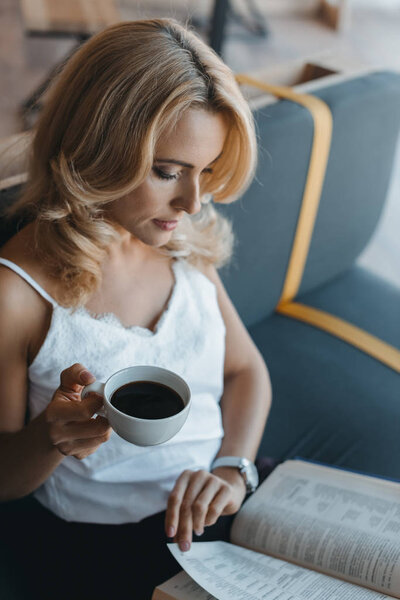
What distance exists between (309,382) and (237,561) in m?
0.67

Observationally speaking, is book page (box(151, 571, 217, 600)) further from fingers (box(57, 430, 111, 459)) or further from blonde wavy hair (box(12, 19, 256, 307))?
blonde wavy hair (box(12, 19, 256, 307))

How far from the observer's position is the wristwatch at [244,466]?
120 centimetres

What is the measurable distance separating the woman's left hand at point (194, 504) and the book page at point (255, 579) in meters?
0.03

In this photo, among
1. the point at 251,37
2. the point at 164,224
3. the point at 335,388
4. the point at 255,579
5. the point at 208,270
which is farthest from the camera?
the point at 251,37

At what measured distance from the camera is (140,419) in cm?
78

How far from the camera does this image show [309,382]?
166 cm

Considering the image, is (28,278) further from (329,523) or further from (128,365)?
(329,523)

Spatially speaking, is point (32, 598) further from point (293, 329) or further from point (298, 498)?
point (293, 329)

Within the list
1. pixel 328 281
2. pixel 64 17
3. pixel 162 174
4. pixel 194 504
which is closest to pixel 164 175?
pixel 162 174

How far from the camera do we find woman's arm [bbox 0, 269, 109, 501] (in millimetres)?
891

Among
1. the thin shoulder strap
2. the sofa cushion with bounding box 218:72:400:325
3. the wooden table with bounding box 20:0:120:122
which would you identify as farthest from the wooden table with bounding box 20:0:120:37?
the thin shoulder strap

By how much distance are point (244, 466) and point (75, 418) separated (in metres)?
0.44

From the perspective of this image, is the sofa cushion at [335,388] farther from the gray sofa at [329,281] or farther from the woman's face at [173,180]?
the woman's face at [173,180]

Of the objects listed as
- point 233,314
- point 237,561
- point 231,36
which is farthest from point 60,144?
point 231,36
